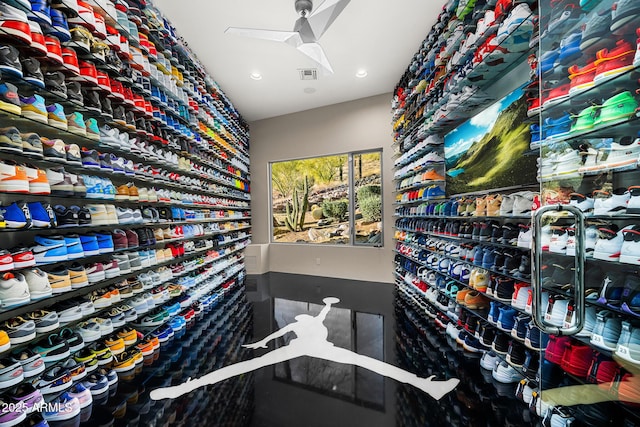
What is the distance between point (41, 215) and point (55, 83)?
2.90ft

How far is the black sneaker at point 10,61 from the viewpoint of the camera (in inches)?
59.8

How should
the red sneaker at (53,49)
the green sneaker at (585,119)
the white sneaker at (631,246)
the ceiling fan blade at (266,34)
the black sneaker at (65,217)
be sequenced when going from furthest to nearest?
1. the ceiling fan blade at (266,34)
2. the black sneaker at (65,217)
3. the red sneaker at (53,49)
4. the green sneaker at (585,119)
5. the white sneaker at (631,246)

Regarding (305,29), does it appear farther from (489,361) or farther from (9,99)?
(489,361)

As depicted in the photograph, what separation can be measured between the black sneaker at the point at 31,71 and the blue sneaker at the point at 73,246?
997mm

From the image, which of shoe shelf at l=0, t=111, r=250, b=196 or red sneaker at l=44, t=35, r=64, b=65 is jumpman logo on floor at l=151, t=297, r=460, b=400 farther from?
red sneaker at l=44, t=35, r=64, b=65

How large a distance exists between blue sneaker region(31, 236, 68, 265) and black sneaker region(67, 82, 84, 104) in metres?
0.99

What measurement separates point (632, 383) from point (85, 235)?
330 cm

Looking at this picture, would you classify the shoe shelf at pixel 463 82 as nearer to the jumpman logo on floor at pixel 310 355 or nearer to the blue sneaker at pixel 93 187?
the jumpman logo on floor at pixel 310 355

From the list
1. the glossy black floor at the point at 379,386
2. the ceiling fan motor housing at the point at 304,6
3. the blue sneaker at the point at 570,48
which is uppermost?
the ceiling fan motor housing at the point at 304,6

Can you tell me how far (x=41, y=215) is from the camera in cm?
174

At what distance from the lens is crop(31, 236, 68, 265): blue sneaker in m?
1.74

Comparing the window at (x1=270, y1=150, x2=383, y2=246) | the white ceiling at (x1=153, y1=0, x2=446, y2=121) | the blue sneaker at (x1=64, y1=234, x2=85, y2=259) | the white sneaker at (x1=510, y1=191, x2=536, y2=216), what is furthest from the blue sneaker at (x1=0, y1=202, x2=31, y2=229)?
the window at (x1=270, y1=150, x2=383, y2=246)

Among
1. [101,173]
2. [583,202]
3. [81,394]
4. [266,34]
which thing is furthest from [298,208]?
[583,202]

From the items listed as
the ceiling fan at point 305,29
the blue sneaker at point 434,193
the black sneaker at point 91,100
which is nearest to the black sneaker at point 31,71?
the black sneaker at point 91,100
